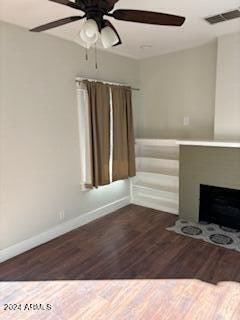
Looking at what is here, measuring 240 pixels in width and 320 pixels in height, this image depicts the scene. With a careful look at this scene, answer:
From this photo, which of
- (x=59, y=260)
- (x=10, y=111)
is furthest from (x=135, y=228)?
(x=10, y=111)

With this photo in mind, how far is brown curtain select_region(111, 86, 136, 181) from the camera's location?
3.77 m

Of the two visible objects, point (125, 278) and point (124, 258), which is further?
point (124, 258)

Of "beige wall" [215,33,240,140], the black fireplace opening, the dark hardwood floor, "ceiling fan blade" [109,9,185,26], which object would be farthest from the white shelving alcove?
"ceiling fan blade" [109,9,185,26]

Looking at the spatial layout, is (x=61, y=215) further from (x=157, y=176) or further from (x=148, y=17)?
(x=148, y=17)

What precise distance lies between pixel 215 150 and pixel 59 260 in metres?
2.35

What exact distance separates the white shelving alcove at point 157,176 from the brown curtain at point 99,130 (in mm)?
818

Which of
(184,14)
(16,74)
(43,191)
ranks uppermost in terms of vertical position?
(184,14)

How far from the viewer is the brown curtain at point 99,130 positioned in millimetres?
3398

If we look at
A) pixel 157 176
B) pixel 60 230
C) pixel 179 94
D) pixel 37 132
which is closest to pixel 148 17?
pixel 37 132

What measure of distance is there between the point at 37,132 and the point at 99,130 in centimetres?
89

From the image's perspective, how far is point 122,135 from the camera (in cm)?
388

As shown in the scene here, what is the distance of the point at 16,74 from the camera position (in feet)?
8.84

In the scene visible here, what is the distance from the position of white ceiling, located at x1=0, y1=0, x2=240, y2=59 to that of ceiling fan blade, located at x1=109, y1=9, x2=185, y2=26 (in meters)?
0.72

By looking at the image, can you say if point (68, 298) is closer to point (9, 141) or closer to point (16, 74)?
point (9, 141)
